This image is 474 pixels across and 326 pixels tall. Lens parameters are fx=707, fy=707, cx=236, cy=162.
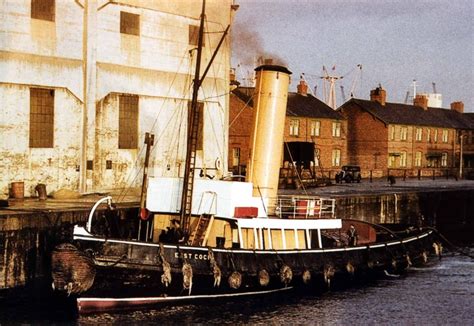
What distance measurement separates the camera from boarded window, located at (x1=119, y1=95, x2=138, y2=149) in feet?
115

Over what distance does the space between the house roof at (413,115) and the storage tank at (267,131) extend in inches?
1872

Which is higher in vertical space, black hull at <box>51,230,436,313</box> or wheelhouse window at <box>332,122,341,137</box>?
wheelhouse window at <box>332,122,341,137</box>

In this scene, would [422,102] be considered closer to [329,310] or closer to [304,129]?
[304,129]

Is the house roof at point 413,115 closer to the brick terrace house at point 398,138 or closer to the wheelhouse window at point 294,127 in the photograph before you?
the brick terrace house at point 398,138

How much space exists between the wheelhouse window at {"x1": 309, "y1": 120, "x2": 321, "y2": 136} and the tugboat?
3521cm

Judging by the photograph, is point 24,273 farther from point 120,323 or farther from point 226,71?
point 226,71

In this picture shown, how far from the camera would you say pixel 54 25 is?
32469 millimetres

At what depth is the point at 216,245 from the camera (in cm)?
2227

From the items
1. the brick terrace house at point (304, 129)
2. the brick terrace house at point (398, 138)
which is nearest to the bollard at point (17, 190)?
the brick terrace house at point (304, 129)

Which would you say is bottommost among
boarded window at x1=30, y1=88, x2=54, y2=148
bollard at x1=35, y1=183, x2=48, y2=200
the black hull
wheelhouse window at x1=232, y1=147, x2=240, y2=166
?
the black hull

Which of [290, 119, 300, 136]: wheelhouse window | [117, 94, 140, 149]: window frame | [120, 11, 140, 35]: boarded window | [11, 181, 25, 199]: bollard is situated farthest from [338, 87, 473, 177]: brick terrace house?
[11, 181, 25, 199]: bollard

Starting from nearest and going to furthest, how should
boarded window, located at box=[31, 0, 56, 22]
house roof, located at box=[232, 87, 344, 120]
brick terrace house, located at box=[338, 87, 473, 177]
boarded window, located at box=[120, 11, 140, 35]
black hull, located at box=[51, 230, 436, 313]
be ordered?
black hull, located at box=[51, 230, 436, 313] → boarded window, located at box=[31, 0, 56, 22] → boarded window, located at box=[120, 11, 140, 35] → house roof, located at box=[232, 87, 344, 120] → brick terrace house, located at box=[338, 87, 473, 177]

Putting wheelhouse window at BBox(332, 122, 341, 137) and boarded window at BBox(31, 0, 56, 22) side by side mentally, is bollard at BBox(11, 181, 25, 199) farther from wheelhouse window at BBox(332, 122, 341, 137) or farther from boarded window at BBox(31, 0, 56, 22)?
wheelhouse window at BBox(332, 122, 341, 137)

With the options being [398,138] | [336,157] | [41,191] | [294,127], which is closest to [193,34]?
[41,191]
